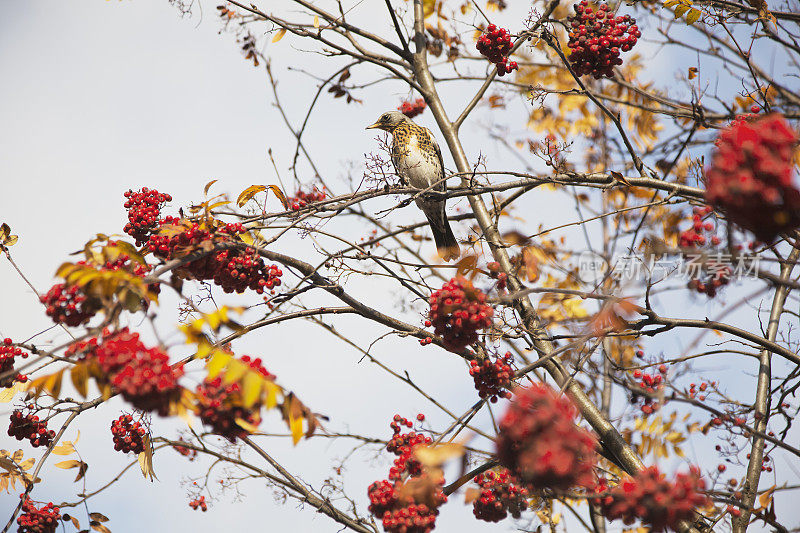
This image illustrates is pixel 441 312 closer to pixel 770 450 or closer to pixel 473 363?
pixel 473 363

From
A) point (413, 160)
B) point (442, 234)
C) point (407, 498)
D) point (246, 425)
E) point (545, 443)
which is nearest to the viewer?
point (545, 443)

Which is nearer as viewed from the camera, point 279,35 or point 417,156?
point 279,35

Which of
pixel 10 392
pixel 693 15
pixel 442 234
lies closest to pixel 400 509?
pixel 10 392

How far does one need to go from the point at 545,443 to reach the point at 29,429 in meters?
2.64

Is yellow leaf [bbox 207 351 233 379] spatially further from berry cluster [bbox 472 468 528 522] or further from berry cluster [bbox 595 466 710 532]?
berry cluster [bbox 472 468 528 522]

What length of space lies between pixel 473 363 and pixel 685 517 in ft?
3.73

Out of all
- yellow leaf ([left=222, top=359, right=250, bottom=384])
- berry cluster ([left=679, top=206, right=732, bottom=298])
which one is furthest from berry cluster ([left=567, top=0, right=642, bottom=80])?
yellow leaf ([left=222, top=359, right=250, bottom=384])

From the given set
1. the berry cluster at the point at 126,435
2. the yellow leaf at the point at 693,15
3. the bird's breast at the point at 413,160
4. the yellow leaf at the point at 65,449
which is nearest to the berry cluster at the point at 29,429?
the yellow leaf at the point at 65,449

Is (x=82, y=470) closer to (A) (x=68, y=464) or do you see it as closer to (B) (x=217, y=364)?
(A) (x=68, y=464)

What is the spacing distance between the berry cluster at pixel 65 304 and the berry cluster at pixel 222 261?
18.8 inches

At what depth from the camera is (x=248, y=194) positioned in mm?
2848

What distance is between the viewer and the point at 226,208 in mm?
2721

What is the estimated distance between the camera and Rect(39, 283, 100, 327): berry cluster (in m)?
2.04

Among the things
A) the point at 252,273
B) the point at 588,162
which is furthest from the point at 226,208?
the point at 588,162
